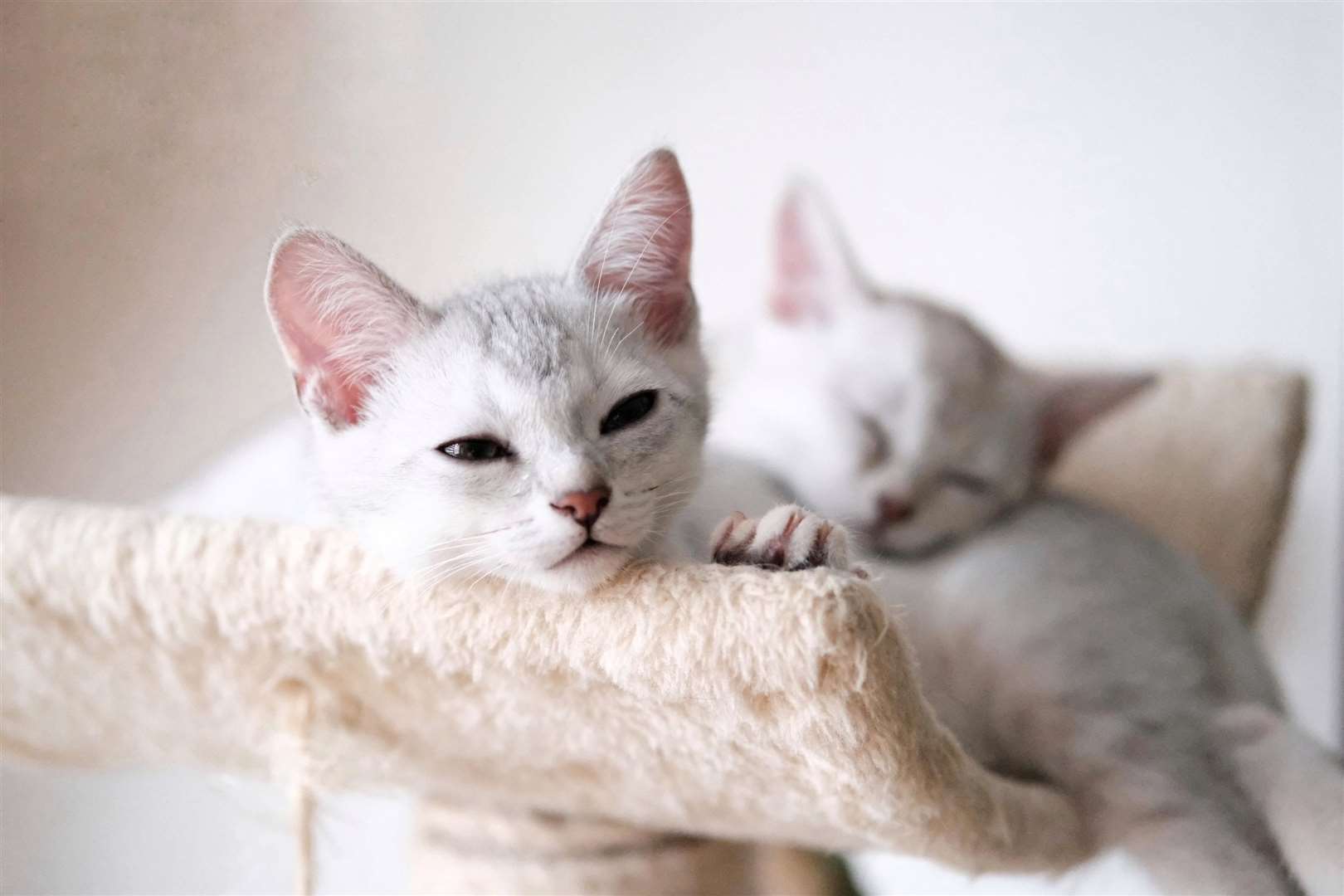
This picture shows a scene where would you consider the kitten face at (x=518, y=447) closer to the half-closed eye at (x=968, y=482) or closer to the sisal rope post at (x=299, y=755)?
the sisal rope post at (x=299, y=755)

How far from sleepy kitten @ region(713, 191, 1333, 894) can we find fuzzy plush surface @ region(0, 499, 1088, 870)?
0.30 ft

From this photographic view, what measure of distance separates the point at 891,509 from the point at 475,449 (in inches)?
22.0

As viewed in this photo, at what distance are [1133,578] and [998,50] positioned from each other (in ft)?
2.32

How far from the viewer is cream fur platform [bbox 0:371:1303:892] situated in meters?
0.50

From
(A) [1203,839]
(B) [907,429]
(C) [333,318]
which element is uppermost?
(C) [333,318]

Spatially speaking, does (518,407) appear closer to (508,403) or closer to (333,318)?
(508,403)

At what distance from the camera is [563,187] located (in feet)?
2.84

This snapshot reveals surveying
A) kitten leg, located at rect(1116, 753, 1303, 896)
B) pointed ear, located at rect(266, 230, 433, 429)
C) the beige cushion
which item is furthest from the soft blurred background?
kitten leg, located at rect(1116, 753, 1303, 896)

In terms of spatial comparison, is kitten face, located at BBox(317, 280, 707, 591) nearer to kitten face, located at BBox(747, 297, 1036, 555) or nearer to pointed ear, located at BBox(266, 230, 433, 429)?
pointed ear, located at BBox(266, 230, 433, 429)

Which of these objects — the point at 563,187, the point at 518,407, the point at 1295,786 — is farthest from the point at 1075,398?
the point at 518,407

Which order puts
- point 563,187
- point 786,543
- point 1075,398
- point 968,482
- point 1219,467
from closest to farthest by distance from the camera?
point 786,543, point 563,187, point 968,482, point 1075,398, point 1219,467

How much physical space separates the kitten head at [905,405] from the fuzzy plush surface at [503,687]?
0.38m

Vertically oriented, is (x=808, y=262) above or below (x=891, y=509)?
above

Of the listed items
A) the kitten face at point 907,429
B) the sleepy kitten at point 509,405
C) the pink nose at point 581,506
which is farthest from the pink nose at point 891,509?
the pink nose at point 581,506
